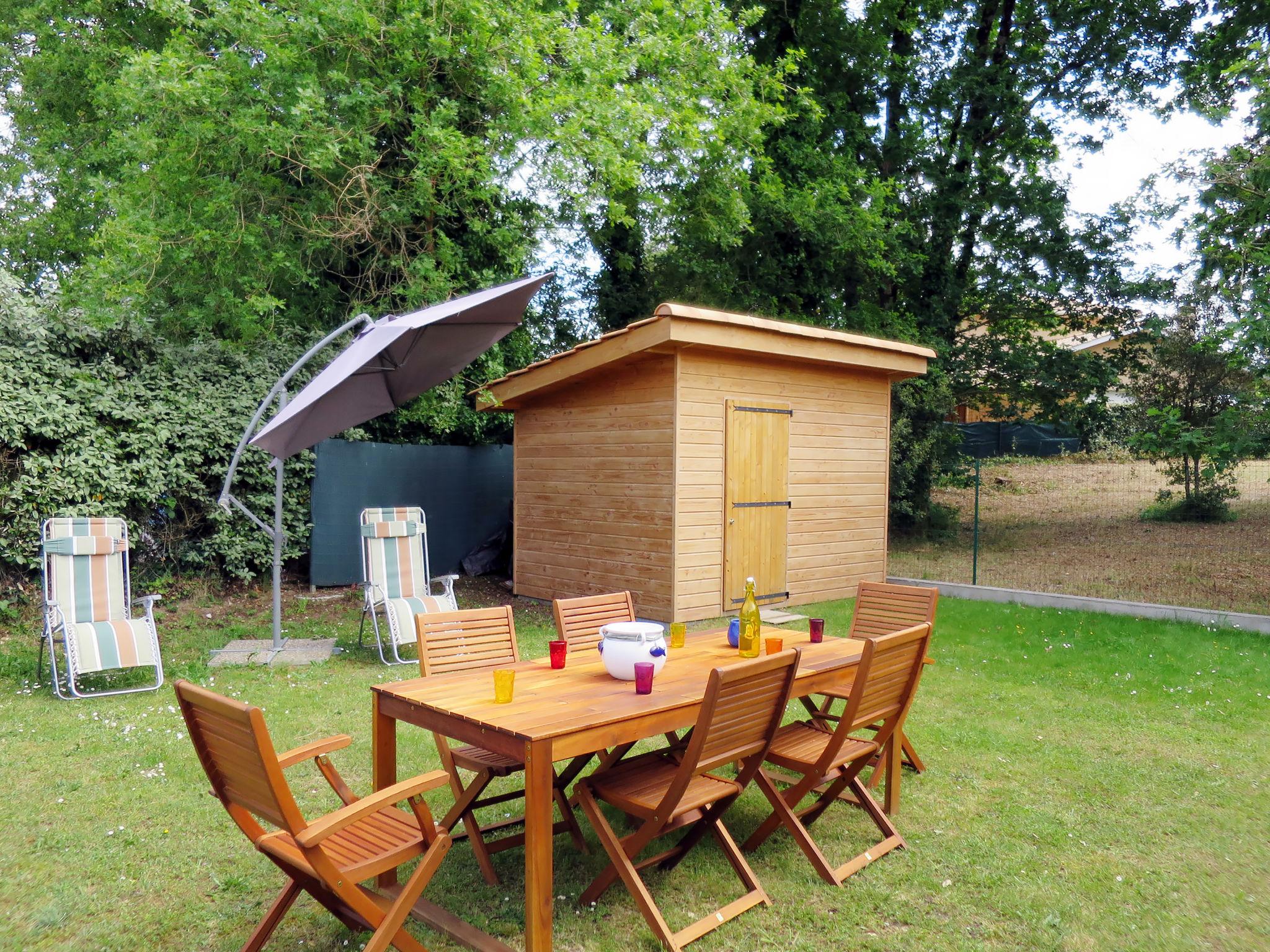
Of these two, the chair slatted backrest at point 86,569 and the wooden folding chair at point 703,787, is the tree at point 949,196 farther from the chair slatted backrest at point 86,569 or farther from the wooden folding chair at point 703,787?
the wooden folding chair at point 703,787

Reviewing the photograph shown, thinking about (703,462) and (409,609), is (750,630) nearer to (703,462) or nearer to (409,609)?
(409,609)

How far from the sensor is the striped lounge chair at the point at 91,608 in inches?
202

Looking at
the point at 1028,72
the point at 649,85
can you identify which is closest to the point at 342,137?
the point at 649,85

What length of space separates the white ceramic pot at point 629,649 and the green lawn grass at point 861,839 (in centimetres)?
72

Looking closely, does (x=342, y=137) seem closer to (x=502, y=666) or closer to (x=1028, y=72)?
(x=502, y=666)

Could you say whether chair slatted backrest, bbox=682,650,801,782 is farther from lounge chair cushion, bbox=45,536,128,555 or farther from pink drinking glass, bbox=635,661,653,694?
lounge chair cushion, bbox=45,536,128,555

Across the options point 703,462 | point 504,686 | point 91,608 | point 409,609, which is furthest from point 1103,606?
point 91,608

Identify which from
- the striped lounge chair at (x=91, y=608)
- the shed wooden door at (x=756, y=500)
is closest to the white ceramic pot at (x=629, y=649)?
the striped lounge chair at (x=91, y=608)

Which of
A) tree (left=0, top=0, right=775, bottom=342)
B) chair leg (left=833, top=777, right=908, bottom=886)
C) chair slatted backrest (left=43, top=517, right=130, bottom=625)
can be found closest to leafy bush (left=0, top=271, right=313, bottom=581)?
tree (left=0, top=0, right=775, bottom=342)

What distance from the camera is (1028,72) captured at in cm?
1359

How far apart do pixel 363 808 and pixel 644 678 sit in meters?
1.01

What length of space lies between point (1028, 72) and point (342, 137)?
Result: 10.9 meters

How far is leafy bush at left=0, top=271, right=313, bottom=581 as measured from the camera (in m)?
6.81

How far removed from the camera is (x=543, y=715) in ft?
8.39
